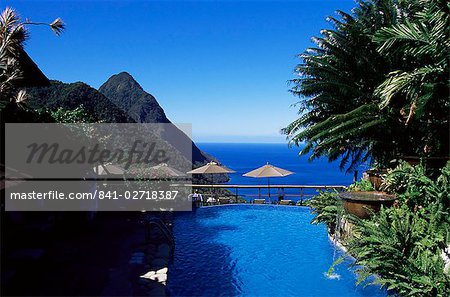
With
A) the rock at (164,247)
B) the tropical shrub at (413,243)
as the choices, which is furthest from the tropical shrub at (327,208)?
the rock at (164,247)

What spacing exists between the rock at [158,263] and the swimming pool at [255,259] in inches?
15.0

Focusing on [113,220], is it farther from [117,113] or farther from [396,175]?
[117,113]

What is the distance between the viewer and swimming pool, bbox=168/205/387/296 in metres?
8.23

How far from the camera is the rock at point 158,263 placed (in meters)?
8.56

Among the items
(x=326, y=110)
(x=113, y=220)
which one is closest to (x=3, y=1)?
(x=113, y=220)

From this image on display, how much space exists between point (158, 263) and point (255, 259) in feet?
10.0

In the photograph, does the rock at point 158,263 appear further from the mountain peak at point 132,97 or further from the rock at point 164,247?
the mountain peak at point 132,97

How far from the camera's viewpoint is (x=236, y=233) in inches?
535

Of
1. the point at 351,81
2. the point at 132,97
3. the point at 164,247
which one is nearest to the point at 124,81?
the point at 132,97

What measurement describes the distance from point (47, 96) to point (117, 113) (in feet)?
36.1

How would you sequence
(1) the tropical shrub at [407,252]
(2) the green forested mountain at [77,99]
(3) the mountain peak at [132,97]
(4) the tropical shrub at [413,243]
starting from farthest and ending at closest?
(3) the mountain peak at [132,97] < (2) the green forested mountain at [77,99] < (4) the tropical shrub at [413,243] < (1) the tropical shrub at [407,252]

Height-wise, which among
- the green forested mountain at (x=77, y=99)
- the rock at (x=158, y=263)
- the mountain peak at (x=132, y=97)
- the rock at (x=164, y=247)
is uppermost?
the mountain peak at (x=132, y=97)

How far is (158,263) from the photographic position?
347 inches

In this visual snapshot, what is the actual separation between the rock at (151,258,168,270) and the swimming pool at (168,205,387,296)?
1.25 ft
